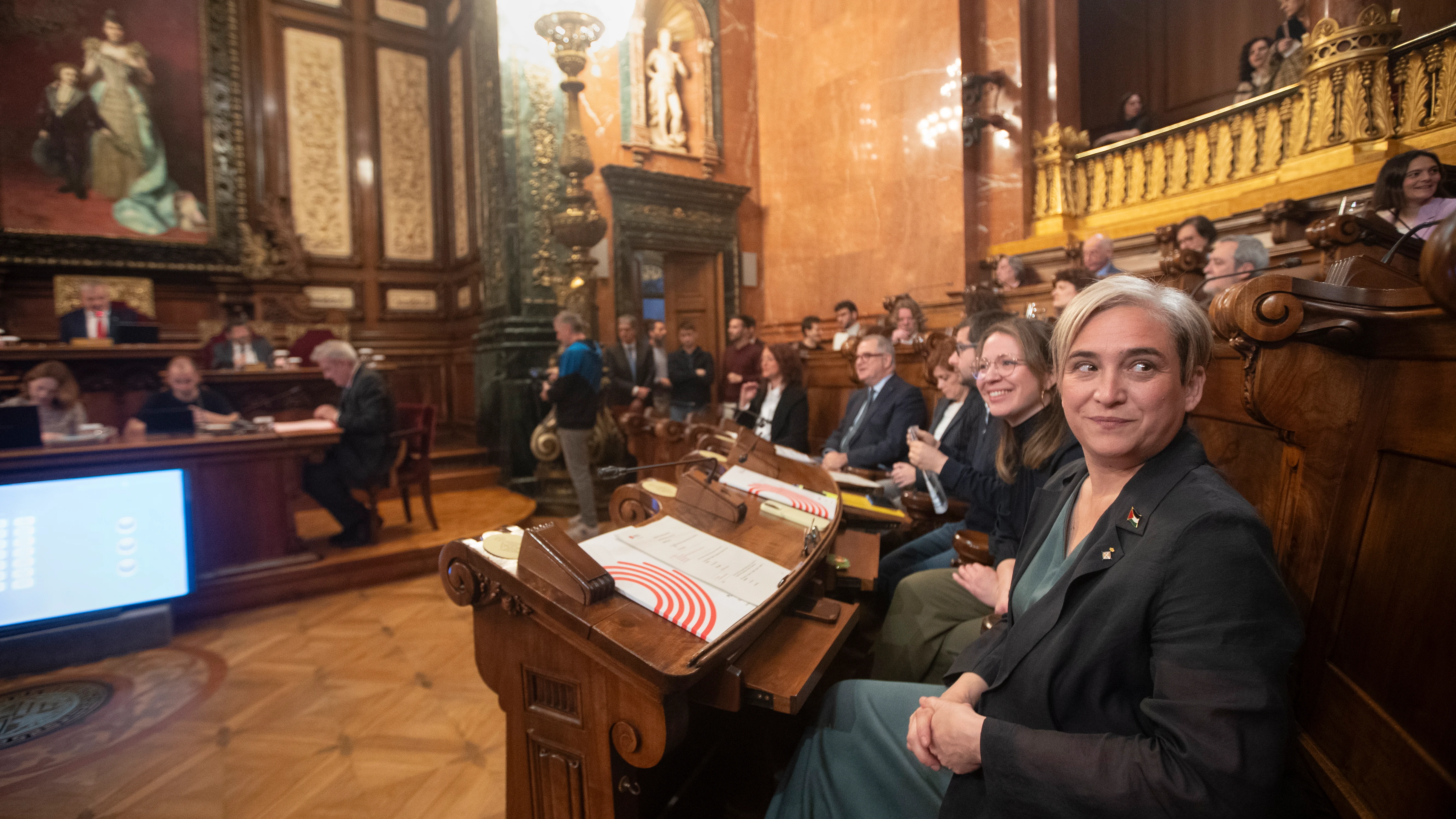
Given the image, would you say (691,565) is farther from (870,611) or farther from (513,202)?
(513,202)

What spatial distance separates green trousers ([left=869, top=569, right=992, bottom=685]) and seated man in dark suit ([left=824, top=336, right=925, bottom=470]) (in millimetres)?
1278

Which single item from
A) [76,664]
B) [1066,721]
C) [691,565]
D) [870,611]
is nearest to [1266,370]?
[1066,721]

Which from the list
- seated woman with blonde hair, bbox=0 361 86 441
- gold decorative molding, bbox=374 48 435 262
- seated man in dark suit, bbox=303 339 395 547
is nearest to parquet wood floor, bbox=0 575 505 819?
seated man in dark suit, bbox=303 339 395 547

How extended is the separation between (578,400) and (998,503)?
3268 millimetres

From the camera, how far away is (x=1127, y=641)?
0.88 meters

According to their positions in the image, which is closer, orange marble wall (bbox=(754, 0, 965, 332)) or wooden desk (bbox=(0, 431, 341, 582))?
wooden desk (bbox=(0, 431, 341, 582))

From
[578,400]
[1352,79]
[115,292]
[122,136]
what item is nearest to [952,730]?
[578,400]

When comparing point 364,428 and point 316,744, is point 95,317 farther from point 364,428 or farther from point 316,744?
point 316,744

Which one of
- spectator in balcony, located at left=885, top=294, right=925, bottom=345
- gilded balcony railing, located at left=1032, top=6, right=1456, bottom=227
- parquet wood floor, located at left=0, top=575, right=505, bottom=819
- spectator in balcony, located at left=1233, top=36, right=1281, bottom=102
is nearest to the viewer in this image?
parquet wood floor, located at left=0, top=575, right=505, bottom=819

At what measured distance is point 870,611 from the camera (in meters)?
2.67

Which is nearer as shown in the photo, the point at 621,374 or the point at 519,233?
the point at 621,374

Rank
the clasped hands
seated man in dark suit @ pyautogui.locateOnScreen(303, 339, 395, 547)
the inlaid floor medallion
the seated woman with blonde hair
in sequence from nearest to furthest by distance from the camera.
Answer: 1. the clasped hands
2. the inlaid floor medallion
3. the seated woman with blonde hair
4. seated man in dark suit @ pyautogui.locateOnScreen(303, 339, 395, 547)

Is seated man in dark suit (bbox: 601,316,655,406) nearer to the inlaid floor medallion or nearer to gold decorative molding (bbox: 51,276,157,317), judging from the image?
A: the inlaid floor medallion

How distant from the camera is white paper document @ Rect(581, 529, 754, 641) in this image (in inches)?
49.8
